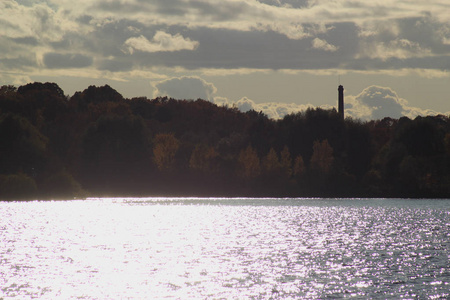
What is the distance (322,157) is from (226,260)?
406 feet

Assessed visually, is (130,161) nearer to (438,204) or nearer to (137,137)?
(137,137)

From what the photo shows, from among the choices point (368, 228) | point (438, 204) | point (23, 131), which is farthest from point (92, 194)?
point (368, 228)

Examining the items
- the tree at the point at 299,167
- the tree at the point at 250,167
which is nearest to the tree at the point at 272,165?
the tree at the point at 250,167

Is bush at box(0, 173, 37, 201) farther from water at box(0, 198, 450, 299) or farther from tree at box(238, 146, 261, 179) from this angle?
tree at box(238, 146, 261, 179)

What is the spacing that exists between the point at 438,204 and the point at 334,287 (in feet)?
496

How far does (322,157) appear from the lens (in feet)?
625

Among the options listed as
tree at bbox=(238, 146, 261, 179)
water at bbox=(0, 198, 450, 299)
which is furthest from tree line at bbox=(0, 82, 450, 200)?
water at bbox=(0, 198, 450, 299)

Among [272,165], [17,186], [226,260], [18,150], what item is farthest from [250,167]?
[226,260]

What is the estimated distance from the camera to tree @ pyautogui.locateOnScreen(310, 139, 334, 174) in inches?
7353

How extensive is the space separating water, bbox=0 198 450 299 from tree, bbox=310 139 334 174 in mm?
63373

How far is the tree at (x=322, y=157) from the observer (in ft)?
613

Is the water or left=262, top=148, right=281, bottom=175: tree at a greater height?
left=262, top=148, right=281, bottom=175: tree

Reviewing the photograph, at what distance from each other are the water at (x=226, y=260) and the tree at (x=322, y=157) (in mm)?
63373

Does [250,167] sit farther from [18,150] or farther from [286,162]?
[18,150]
